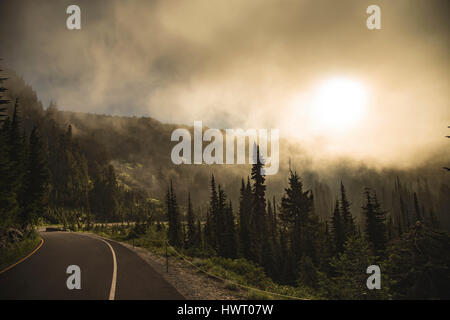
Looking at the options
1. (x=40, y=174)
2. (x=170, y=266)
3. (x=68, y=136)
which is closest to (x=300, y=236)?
(x=170, y=266)

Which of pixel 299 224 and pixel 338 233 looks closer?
pixel 299 224

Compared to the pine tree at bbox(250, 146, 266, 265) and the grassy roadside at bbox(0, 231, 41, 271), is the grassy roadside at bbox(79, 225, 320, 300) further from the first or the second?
the pine tree at bbox(250, 146, 266, 265)

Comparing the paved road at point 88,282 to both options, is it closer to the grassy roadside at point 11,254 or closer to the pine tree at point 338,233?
the grassy roadside at point 11,254

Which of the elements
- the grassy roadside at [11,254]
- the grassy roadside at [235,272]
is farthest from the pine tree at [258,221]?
the grassy roadside at [11,254]

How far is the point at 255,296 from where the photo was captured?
8617 millimetres

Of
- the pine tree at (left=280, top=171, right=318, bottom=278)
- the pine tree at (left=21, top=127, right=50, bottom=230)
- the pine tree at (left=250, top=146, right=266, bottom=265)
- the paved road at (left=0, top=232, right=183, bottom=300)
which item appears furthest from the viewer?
the pine tree at (left=250, top=146, right=266, bottom=265)

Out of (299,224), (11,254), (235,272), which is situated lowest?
(299,224)

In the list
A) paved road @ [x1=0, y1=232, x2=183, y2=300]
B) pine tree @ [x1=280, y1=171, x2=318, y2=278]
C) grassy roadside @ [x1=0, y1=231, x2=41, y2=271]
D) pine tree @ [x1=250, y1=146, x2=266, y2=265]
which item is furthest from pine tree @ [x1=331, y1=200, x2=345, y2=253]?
grassy roadside @ [x1=0, y1=231, x2=41, y2=271]

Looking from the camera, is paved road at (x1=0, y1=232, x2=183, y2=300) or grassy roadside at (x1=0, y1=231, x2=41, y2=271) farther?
grassy roadside at (x1=0, y1=231, x2=41, y2=271)

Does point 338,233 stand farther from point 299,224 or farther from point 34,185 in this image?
point 34,185

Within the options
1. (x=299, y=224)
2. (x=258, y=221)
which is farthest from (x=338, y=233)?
(x=258, y=221)

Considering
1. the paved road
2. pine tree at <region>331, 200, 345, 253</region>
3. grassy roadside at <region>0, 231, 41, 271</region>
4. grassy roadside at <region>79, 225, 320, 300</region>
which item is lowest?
pine tree at <region>331, 200, 345, 253</region>

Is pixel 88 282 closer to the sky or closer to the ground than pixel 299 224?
closer to the sky
